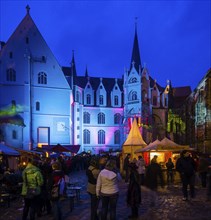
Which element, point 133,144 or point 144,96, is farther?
point 144,96

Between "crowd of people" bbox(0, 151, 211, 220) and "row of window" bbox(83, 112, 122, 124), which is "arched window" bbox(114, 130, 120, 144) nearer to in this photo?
"row of window" bbox(83, 112, 122, 124)

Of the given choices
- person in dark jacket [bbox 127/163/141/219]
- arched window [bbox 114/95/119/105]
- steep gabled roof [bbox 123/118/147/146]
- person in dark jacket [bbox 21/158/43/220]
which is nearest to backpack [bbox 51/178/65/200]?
person in dark jacket [bbox 21/158/43/220]

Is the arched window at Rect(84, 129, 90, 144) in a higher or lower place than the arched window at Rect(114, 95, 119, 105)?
lower

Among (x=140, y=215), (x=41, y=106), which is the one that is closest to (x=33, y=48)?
(x=41, y=106)

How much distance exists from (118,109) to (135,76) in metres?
7.36

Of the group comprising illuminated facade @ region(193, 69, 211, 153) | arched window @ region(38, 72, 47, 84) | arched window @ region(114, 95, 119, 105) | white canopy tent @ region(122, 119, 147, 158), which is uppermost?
arched window @ region(38, 72, 47, 84)

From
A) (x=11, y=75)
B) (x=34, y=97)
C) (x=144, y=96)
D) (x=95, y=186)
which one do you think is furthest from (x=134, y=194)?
(x=144, y=96)

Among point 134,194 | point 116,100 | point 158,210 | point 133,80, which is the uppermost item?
point 133,80

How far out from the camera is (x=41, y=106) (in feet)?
182

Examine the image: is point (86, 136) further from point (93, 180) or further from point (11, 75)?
point (93, 180)

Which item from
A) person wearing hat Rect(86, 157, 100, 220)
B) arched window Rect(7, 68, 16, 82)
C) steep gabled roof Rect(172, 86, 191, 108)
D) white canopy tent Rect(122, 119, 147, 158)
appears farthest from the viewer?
steep gabled roof Rect(172, 86, 191, 108)

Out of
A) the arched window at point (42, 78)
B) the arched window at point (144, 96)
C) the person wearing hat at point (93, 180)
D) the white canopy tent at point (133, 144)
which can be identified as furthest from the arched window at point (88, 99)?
the person wearing hat at point (93, 180)

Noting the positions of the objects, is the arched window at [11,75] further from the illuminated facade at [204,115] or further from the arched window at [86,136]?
the illuminated facade at [204,115]

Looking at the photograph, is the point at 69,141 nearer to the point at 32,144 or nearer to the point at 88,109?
the point at 32,144
